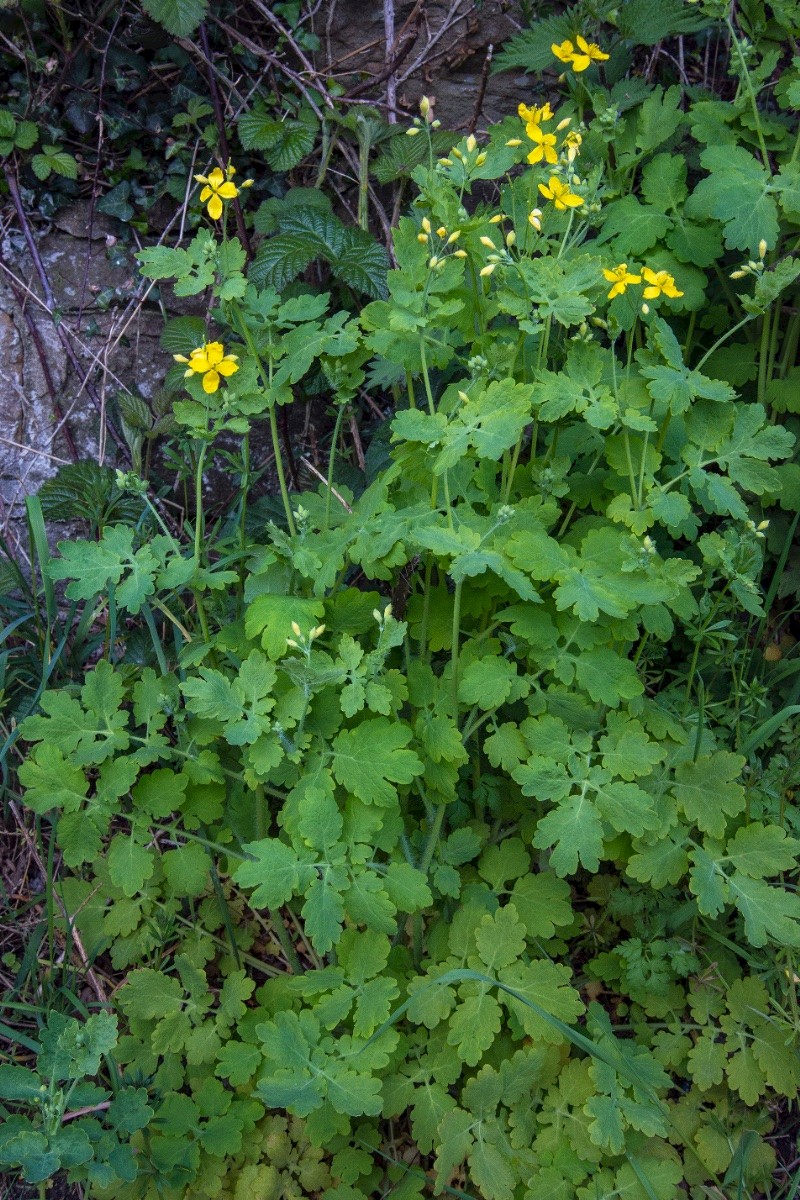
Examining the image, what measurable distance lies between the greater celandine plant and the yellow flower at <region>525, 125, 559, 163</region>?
1cm

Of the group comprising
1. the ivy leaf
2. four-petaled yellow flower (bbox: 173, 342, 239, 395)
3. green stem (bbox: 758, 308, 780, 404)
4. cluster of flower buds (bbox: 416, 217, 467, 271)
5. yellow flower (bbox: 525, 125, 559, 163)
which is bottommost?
the ivy leaf

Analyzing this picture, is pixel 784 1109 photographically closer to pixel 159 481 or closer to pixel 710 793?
pixel 710 793

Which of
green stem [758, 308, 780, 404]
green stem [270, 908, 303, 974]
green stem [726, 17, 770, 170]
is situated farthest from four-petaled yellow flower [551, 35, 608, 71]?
green stem [270, 908, 303, 974]

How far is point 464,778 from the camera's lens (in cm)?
245

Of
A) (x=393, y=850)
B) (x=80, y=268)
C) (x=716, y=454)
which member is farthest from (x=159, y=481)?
(x=716, y=454)

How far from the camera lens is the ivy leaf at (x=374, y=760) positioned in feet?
6.51

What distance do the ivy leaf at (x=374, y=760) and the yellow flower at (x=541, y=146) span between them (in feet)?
4.25

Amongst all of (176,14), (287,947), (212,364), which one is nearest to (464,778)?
(287,947)

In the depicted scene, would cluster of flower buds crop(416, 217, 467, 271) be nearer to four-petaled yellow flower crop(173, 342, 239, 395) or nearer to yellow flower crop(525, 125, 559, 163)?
yellow flower crop(525, 125, 559, 163)

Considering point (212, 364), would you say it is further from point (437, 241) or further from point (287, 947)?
point (287, 947)

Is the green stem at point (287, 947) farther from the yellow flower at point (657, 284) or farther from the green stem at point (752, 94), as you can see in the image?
the green stem at point (752, 94)

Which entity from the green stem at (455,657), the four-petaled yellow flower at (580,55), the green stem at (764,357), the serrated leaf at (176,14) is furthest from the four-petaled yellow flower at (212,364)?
the green stem at (764,357)

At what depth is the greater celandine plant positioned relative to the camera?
2002 millimetres

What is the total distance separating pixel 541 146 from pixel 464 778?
154 cm
